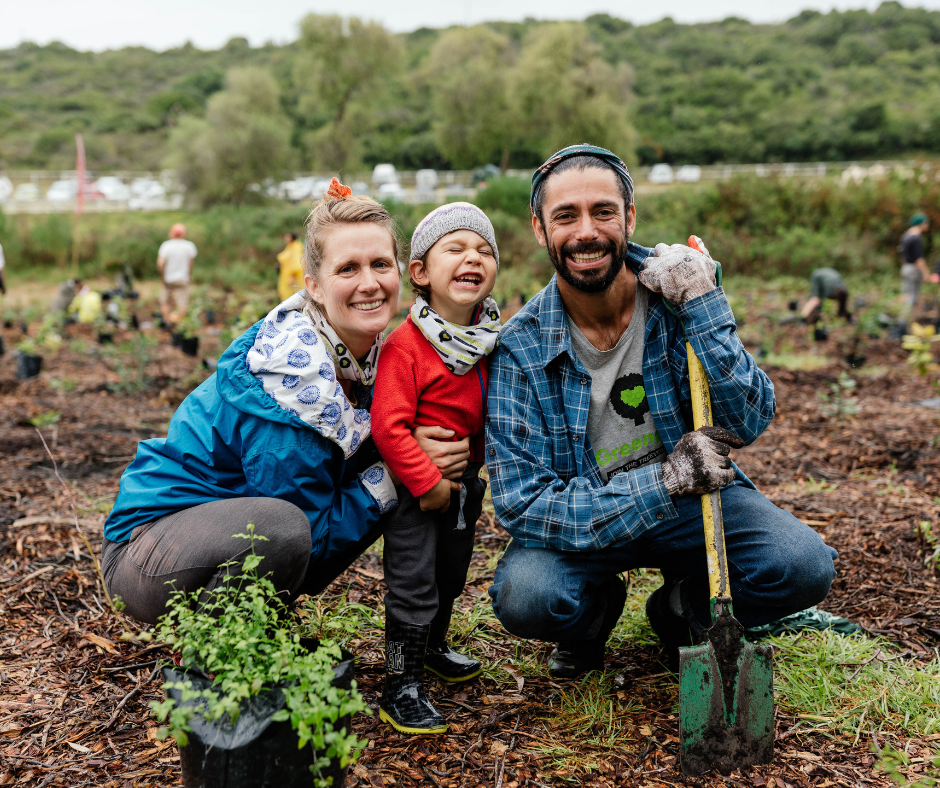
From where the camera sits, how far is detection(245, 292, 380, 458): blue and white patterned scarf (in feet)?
6.32

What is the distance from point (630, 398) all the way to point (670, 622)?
756mm

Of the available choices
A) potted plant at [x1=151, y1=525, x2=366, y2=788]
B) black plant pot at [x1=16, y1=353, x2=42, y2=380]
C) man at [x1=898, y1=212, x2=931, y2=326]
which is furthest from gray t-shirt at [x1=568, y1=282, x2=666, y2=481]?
man at [x1=898, y1=212, x2=931, y2=326]

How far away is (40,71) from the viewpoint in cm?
7244

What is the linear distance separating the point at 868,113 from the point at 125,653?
48.3 metres

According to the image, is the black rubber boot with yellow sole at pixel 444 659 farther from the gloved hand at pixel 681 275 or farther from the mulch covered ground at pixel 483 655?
the gloved hand at pixel 681 275

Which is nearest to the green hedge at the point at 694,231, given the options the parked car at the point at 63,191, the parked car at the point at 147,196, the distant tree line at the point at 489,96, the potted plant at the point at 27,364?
the distant tree line at the point at 489,96

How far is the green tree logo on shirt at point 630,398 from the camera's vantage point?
2328 mm

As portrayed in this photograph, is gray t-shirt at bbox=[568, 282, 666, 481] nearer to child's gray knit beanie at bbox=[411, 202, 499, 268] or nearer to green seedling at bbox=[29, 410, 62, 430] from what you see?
child's gray knit beanie at bbox=[411, 202, 499, 268]

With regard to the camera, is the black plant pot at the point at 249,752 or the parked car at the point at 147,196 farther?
the parked car at the point at 147,196

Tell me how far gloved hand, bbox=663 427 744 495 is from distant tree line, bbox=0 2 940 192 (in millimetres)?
25638

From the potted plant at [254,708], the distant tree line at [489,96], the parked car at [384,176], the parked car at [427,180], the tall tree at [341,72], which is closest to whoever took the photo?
the potted plant at [254,708]

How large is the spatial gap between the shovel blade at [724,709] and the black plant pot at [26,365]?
7.51 m

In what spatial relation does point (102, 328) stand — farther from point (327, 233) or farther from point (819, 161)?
point (819, 161)

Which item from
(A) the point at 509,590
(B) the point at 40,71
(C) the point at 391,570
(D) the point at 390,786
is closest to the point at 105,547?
(C) the point at 391,570
